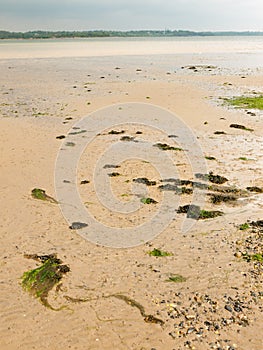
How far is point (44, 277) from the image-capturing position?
6.70m

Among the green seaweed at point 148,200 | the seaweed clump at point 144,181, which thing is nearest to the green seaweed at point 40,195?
the green seaweed at point 148,200

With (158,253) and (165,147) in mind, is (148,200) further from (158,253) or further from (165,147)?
(165,147)

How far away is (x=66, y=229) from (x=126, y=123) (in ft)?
31.6

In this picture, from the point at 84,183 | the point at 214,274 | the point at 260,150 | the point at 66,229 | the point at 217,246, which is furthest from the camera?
the point at 260,150

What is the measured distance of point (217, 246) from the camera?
25.4 feet

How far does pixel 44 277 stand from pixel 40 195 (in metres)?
3.52

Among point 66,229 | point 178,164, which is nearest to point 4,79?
point 178,164

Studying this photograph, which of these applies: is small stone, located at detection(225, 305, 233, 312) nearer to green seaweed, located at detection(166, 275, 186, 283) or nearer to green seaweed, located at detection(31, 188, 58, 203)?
green seaweed, located at detection(166, 275, 186, 283)

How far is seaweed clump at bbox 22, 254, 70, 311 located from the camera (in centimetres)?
635

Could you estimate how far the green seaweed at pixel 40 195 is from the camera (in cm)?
973

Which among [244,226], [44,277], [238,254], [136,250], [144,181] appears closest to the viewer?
[44,277]

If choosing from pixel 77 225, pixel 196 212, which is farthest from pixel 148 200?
pixel 77 225

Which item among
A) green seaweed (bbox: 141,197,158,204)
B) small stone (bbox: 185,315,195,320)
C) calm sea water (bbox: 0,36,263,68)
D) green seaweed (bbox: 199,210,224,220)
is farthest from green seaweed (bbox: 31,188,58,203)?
calm sea water (bbox: 0,36,263,68)

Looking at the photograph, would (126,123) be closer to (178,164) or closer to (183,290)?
(178,164)
